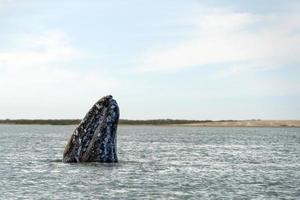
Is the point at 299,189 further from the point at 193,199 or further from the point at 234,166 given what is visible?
the point at 234,166

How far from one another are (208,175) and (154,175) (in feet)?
8.83

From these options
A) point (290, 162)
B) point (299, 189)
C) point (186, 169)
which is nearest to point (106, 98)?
point (186, 169)

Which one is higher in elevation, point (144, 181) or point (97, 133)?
point (97, 133)

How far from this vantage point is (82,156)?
30.7 meters

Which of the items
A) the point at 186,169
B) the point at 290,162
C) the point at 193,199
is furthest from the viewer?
the point at 290,162

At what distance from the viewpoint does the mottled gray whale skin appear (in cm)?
2997

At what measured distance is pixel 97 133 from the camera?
30.0m

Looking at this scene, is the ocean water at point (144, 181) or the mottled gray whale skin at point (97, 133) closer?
the ocean water at point (144, 181)

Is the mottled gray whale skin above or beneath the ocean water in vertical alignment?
above

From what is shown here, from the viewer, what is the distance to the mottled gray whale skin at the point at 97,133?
30.0 m

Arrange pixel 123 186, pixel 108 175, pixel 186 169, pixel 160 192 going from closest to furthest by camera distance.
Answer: pixel 160 192, pixel 123 186, pixel 108 175, pixel 186 169

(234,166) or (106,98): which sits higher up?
(106,98)

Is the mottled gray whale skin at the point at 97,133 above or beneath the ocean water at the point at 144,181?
above

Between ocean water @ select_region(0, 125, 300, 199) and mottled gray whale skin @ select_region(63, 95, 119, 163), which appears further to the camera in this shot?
mottled gray whale skin @ select_region(63, 95, 119, 163)
